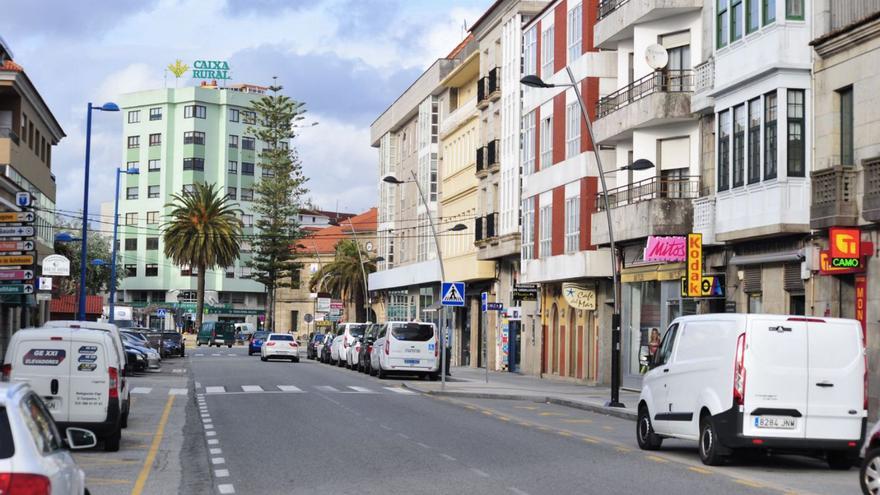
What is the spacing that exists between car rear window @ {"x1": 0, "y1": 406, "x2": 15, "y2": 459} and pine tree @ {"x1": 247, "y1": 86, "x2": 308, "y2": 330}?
90142mm

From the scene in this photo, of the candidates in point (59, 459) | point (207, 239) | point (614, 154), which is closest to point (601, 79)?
point (614, 154)

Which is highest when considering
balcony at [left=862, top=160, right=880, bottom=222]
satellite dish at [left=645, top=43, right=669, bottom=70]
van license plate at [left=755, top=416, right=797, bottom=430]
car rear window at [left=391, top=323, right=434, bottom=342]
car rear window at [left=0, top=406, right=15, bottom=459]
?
satellite dish at [left=645, top=43, right=669, bottom=70]

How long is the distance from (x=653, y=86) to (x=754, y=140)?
24.9ft

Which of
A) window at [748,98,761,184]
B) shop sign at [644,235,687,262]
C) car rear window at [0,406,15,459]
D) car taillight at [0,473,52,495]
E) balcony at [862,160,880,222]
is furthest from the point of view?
shop sign at [644,235,687,262]

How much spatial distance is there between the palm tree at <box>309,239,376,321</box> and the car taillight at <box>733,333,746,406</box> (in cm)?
8244

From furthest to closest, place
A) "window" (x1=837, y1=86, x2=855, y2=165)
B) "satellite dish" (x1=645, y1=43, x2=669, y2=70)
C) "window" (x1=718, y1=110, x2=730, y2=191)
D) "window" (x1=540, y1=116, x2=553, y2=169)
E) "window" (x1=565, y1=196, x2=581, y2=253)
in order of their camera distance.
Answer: "window" (x1=540, y1=116, x2=553, y2=169) → "window" (x1=565, y1=196, x2=581, y2=253) → "satellite dish" (x1=645, y1=43, x2=669, y2=70) → "window" (x1=718, y1=110, x2=730, y2=191) → "window" (x1=837, y1=86, x2=855, y2=165)

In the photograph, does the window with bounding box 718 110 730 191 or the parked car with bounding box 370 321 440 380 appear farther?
the parked car with bounding box 370 321 440 380

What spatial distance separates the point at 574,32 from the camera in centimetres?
4747

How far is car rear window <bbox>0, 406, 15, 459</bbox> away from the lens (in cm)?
724

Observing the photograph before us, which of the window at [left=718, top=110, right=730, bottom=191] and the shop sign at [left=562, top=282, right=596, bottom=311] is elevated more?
the window at [left=718, top=110, right=730, bottom=191]

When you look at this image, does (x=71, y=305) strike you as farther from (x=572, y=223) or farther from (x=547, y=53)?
(x=572, y=223)

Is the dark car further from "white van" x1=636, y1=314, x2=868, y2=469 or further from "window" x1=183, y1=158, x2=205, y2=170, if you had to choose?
"window" x1=183, y1=158, x2=205, y2=170

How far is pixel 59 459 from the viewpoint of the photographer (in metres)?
8.16

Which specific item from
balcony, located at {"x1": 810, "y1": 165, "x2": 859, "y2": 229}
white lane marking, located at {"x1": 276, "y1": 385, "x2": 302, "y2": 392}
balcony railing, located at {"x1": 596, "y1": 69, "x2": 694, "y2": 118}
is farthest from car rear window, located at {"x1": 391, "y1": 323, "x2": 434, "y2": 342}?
balcony, located at {"x1": 810, "y1": 165, "x2": 859, "y2": 229}
